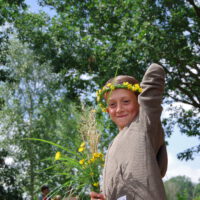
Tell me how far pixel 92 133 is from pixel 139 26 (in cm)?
802

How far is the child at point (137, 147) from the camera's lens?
239 centimetres

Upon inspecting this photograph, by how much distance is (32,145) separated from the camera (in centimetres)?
2403

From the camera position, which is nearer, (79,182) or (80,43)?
(79,182)

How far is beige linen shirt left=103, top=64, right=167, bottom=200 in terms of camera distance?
7.82 ft

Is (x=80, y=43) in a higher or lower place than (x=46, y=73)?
lower

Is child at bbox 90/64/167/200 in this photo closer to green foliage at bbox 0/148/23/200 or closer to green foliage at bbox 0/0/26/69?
green foliage at bbox 0/0/26/69

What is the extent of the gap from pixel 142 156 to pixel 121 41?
8.19 metres

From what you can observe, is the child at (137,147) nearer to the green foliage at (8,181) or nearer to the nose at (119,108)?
the nose at (119,108)

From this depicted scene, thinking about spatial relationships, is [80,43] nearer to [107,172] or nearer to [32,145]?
[107,172]

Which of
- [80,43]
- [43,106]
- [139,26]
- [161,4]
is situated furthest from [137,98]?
[43,106]

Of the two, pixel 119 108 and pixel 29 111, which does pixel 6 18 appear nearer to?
pixel 119 108

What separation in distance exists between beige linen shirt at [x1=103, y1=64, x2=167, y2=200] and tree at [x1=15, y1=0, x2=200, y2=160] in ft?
22.4

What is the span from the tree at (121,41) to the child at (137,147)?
21.8 feet

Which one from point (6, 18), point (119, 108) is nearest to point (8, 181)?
point (6, 18)
